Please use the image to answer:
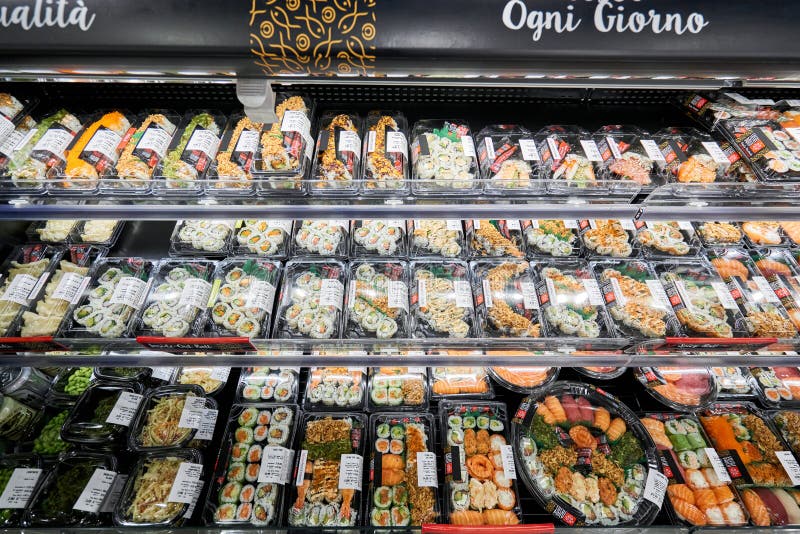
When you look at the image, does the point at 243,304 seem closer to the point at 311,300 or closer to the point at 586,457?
the point at 311,300

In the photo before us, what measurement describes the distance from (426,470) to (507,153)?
152 cm

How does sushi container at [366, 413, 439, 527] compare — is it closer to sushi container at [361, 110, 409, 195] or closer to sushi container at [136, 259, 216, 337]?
sushi container at [136, 259, 216, 337]

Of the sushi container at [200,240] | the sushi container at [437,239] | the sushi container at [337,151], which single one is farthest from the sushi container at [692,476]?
the sushi container at [200,240]

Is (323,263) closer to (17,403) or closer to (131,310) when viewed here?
(131,310)

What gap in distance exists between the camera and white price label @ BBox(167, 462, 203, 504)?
1.96m

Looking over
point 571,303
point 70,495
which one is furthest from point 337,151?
→ point 70,495

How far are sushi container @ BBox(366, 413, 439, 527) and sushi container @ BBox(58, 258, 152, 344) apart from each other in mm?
1219

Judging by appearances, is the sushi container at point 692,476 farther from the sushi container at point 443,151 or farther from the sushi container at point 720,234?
the sushi container at point 443,151

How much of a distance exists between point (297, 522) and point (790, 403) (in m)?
2.53

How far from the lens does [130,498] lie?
1981 mm

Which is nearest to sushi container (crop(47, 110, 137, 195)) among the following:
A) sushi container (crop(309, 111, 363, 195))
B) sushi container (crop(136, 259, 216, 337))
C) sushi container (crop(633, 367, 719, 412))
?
sushi container (crop(136, 259, 216, 337))

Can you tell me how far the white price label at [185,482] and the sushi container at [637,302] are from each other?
2.01m

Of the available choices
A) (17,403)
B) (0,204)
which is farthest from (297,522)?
(0,204)

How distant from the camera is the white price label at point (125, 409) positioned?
2170 mm
